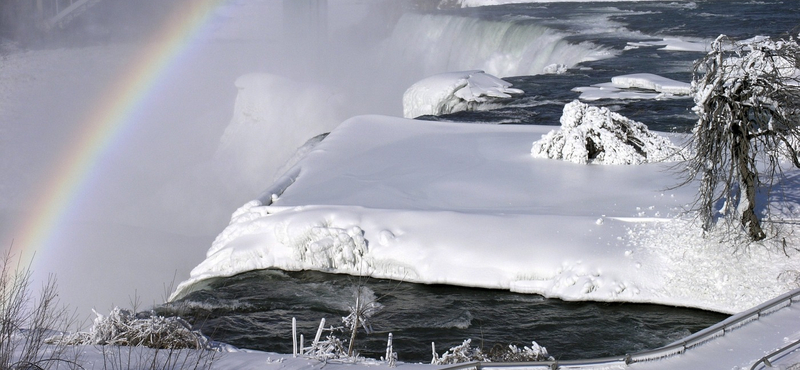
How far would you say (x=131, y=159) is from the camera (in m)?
51.2

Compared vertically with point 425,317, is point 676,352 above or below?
below

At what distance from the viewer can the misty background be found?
3616cm

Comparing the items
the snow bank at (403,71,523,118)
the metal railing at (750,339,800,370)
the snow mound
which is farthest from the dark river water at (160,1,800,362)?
the snow bank at (403,71,523,118)

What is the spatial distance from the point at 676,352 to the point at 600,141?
905 cm

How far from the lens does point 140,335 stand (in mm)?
9672

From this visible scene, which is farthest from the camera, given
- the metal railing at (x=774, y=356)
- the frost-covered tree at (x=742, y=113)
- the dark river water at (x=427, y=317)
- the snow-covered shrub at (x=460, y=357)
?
the frost-covered tree at (x=742, y=113)

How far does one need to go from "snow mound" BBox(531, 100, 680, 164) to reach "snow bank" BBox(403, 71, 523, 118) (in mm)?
7888

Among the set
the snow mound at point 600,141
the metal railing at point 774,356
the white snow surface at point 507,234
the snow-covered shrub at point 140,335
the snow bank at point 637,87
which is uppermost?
the snow bank at point 637,87

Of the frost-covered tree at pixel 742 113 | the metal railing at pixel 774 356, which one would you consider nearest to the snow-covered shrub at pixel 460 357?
the metal railing at pixel 774 356

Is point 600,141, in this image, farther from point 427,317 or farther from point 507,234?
point 427,317

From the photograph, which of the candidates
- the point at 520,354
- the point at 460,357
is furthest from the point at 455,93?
the point at 460,357

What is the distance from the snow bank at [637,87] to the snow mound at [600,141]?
7.17 meters

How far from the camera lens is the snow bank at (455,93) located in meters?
26.0

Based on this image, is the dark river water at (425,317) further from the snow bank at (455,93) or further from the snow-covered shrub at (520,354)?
the snow bank at (455,93)
